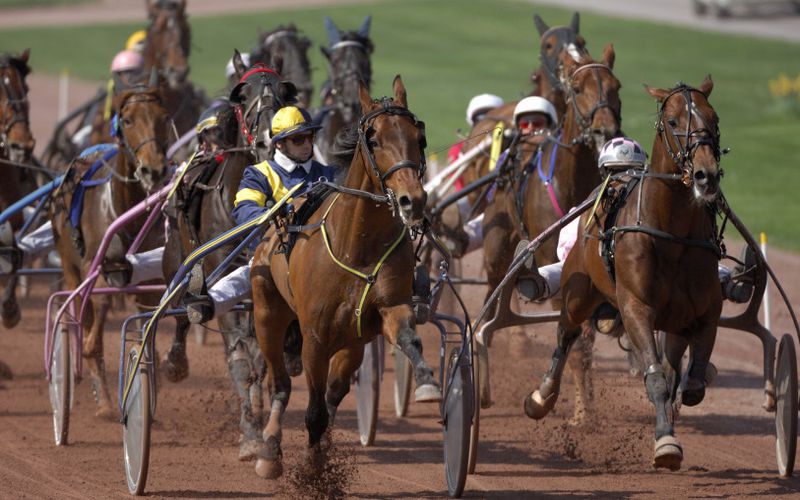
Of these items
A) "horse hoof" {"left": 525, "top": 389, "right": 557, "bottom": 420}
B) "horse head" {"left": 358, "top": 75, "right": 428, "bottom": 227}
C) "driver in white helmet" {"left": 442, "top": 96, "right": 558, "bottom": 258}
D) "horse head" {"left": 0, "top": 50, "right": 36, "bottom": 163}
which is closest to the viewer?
"horse head" {"left": 358, "top": 75, "right": 428, "bottom": 227}

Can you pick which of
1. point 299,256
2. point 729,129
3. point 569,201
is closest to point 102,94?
point 569,201

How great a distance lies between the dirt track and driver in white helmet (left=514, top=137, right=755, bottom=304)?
3.49 feet

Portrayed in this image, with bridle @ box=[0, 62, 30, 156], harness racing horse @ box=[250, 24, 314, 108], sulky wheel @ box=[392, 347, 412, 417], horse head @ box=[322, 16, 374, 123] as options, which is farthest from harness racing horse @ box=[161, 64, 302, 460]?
harness racing horse @ box=[250, 24, 314, 108]

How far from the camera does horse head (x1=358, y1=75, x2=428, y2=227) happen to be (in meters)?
6.53

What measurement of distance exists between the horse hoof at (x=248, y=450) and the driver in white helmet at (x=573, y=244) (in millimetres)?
1939

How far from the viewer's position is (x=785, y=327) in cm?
1354

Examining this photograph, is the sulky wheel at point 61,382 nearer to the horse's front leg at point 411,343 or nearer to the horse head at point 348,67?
the horse's front leg at point 411,343

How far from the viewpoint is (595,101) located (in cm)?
955

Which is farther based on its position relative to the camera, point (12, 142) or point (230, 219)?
point (12, 142)

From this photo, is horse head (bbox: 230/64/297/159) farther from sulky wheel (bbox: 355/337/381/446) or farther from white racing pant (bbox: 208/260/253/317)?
sulky wheel (bbox: 355/337/381/446)

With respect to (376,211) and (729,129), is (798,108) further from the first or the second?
(376,211)

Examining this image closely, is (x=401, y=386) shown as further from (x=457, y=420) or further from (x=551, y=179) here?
(x=457, y=420)

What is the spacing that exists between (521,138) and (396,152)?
4212mm

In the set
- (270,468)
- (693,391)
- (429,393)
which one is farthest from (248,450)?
(693,391)
